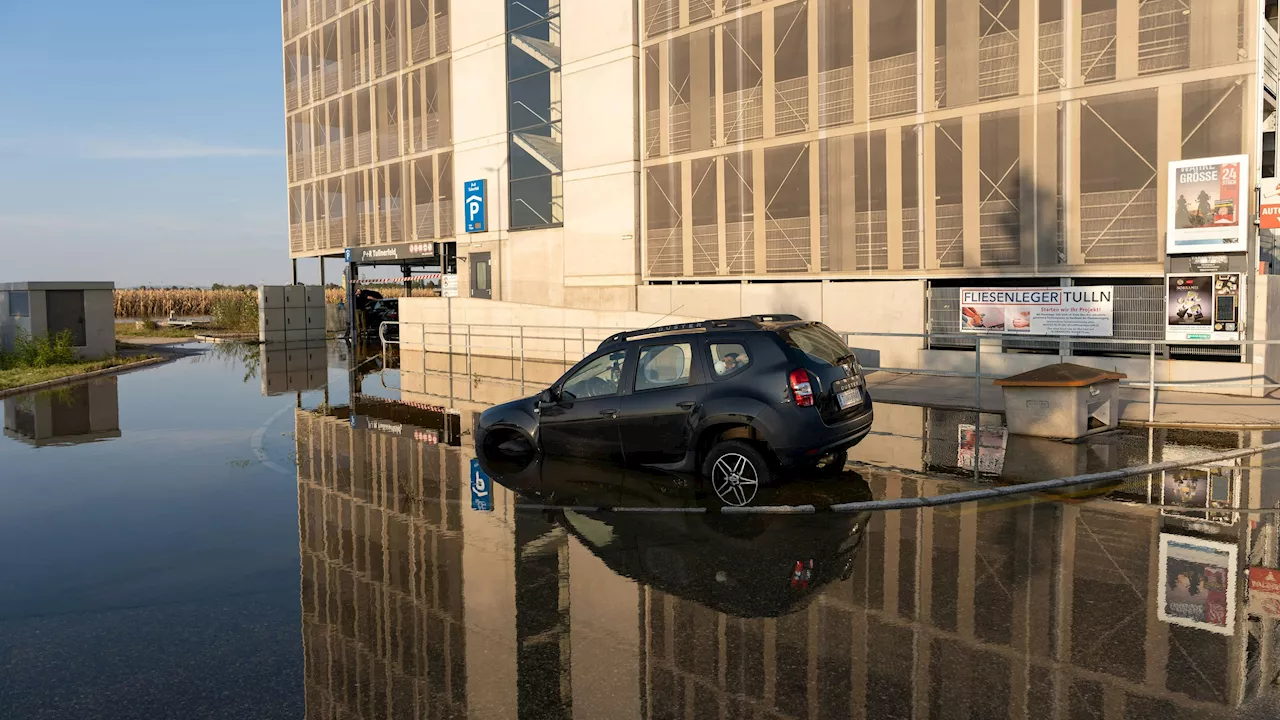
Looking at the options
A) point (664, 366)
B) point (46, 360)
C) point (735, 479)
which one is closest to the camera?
point (735, 479)

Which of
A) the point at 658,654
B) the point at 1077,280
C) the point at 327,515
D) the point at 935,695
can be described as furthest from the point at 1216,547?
the point at 1077,280

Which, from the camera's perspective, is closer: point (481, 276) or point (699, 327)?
point (699, 327)

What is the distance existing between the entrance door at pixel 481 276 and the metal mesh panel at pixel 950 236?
18.2m

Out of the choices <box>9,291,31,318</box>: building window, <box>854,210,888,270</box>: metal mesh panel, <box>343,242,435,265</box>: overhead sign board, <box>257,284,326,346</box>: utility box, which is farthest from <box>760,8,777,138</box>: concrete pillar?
<box>9,291,31,318</box>: building window

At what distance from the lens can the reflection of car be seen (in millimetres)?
6402

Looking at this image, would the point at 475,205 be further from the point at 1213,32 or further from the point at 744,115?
the point at 1213,32

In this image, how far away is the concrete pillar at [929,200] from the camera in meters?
22.0

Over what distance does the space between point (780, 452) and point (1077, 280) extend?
1475 centimetres

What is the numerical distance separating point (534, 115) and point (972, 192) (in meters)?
17.0

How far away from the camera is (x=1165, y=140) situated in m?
18.4

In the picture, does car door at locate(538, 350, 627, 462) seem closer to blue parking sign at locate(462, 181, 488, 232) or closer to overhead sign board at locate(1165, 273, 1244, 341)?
overhead sign board at locate(1165, 273, 1244, 341)

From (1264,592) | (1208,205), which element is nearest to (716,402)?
(1264,592)

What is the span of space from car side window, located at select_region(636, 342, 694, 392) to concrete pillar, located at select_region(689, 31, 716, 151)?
18561 millimetres

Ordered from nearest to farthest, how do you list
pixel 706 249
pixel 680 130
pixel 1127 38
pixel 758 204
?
pixel 1127 38, pixel 758 204, pixel 706 249, pixel 680 130
